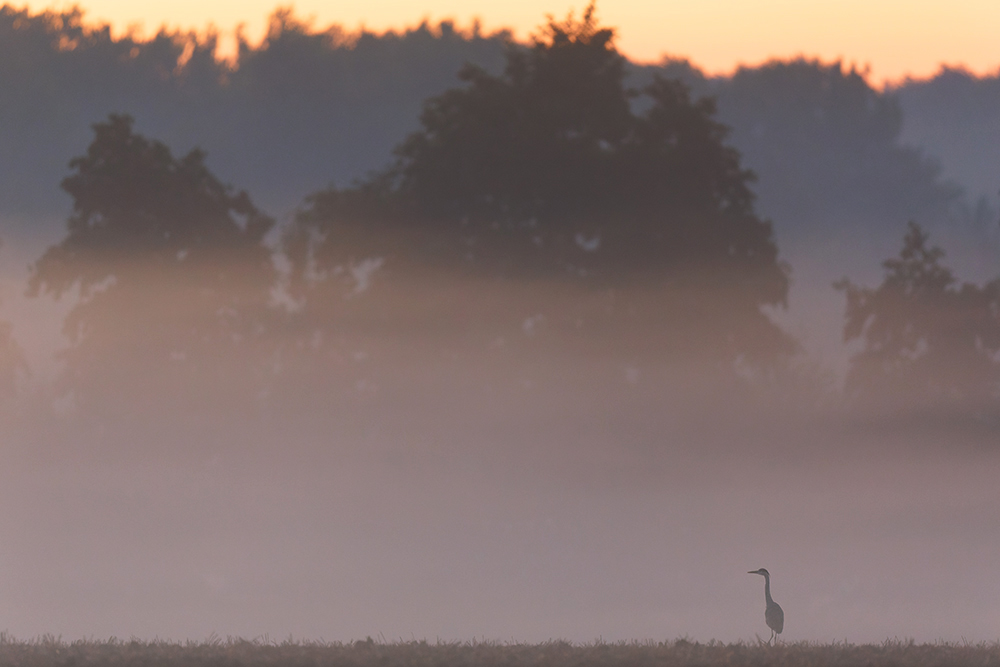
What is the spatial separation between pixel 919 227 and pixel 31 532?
2384 centimetres

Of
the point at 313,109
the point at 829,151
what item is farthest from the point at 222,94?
the point at 829,151

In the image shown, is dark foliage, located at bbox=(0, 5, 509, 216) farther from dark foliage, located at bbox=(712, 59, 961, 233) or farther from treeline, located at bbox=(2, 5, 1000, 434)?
dark foliage, located at bbox=(712, 59, 961, 233)

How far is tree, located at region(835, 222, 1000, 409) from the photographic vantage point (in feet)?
118

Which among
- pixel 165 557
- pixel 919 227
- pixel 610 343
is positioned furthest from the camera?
pixel 919 227

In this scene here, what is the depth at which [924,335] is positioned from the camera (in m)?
36.6

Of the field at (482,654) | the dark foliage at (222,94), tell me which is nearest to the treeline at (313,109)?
the dark foliage at (222,94)

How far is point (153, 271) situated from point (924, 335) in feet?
61.9

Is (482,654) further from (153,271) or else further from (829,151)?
(829,151)

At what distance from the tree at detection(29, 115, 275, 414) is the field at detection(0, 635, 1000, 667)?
51.2 ft

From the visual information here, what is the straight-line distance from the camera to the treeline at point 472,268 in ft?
107

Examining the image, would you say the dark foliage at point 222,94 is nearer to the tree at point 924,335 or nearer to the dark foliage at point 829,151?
the dark foliage at point 829,151

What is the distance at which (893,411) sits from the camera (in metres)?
36.4

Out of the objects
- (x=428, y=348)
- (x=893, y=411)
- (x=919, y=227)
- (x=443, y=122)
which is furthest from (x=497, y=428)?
(x=919, y=227)

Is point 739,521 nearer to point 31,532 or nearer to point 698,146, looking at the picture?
point 698,146
